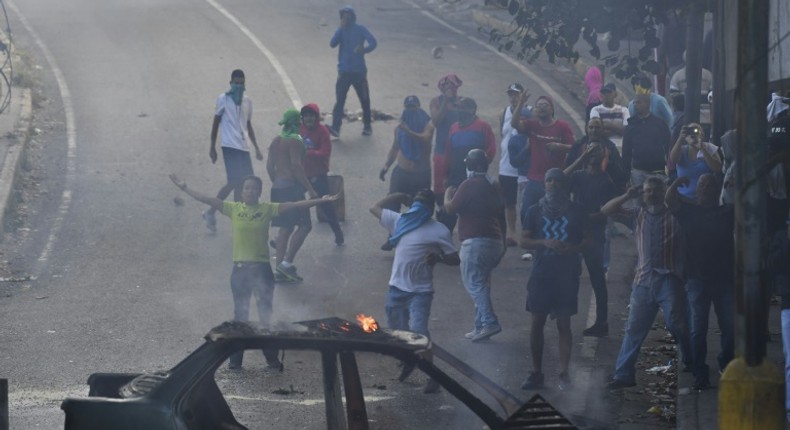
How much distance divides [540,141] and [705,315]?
4.41 meters

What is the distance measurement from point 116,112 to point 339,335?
1544cm

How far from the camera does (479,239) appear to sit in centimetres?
1197

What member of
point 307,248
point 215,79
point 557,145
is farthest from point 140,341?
point 215,79

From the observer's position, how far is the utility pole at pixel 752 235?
7.08m

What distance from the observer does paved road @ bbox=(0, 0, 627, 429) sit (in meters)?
11.7

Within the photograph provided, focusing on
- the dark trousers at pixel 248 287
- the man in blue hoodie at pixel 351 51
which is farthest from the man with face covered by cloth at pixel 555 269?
the man in blue hoodie at pixel 351 51

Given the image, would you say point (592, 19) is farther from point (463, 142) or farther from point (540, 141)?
point (463, 142)

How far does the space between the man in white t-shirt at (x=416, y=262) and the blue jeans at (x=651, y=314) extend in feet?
5.06

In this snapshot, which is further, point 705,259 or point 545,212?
point 545,212

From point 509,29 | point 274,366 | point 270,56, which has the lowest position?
point 274,366

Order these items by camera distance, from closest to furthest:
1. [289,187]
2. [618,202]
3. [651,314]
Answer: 1. [651,314]
2. [618,202]
3. [289,187]

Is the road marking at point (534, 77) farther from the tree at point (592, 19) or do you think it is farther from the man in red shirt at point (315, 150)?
the tree at point (592, 19)

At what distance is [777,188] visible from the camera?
36.0 feet

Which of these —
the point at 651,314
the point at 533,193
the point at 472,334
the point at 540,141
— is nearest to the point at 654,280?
the point at 651,314
